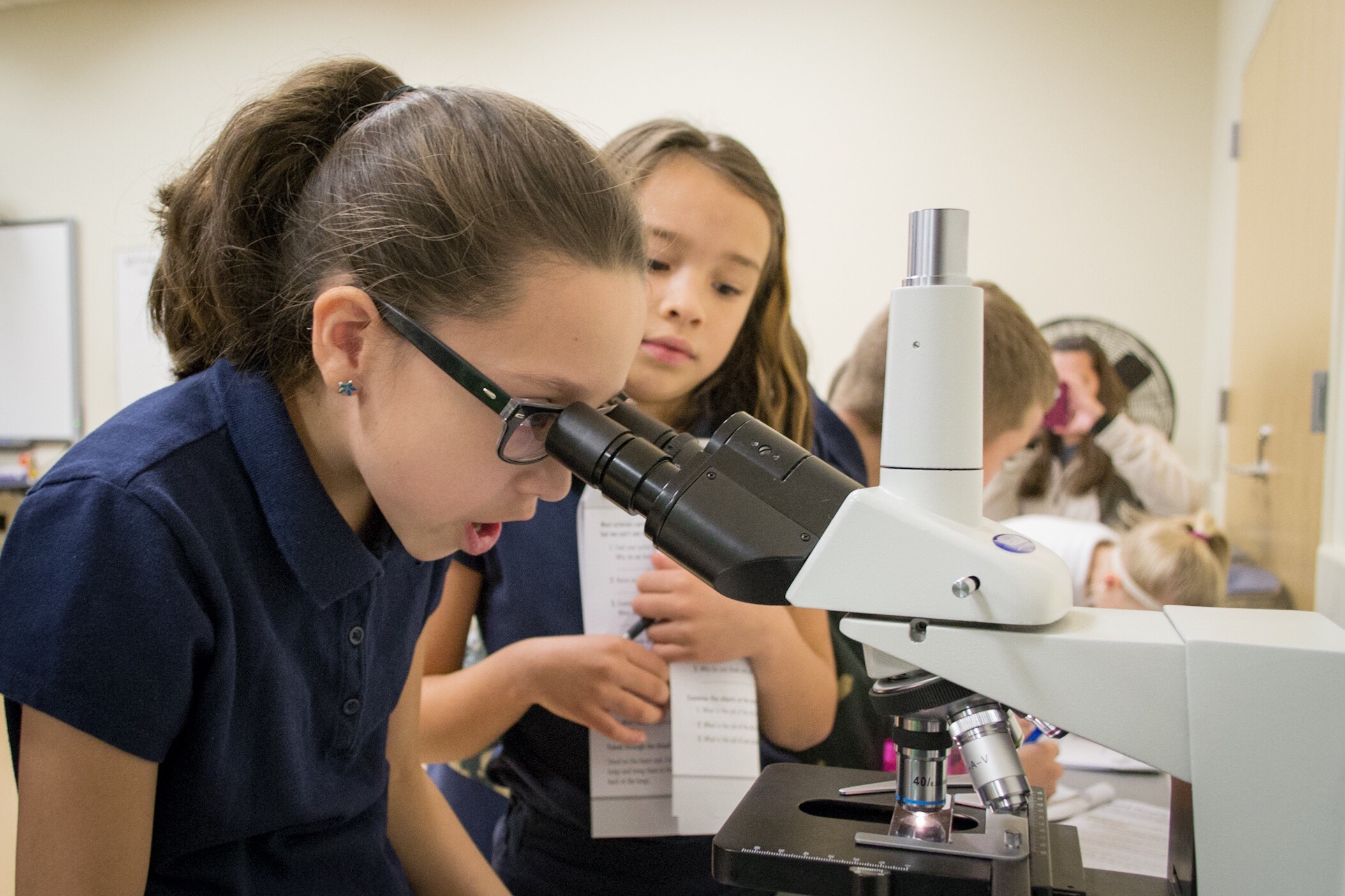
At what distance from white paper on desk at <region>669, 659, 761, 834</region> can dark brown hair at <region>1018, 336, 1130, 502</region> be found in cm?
218

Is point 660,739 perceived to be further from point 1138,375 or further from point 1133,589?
point 1138,375

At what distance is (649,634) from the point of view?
39.1 inches

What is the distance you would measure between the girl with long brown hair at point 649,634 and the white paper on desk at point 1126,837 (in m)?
0.39

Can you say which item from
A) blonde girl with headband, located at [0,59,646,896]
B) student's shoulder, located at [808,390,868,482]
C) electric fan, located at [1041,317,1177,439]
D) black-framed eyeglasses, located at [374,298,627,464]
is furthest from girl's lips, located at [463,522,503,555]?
electric fan, located at [1041,317,1177,439]

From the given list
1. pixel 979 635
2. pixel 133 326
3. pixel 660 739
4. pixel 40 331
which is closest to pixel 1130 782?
pixel 660 739

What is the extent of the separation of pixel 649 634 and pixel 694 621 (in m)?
0.05

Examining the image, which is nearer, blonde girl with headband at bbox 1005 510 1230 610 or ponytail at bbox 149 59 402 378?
ponytail at bbox 149 59 402 378

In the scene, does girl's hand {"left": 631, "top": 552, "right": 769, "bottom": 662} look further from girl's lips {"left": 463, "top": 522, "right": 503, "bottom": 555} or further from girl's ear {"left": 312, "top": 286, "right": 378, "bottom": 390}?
girl's ear {"left": 312, "top": 286, "right": 378, "bottom": 390}

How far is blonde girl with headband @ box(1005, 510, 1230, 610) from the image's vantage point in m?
1.67

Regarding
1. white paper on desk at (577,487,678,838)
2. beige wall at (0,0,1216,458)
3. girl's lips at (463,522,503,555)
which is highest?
beige wall at (0,0,1216,458)

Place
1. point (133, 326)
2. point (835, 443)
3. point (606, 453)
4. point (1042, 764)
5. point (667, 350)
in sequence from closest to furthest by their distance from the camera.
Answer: point (606, 453)
point (667, 350)
point (1042, 764)
point (835, 443)
point (133, 326)

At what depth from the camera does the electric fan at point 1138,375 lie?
3.01 meters

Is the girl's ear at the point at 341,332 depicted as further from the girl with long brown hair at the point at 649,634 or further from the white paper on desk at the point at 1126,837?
the white paper on desk at the point at 1126,837

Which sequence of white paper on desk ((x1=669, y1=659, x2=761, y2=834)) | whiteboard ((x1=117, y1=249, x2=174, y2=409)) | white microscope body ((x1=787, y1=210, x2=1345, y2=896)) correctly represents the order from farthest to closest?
whiteboard ((x1=117, y1=249, x2=174, y2=409)) → white paper on desk ((x1=669, y1=659, x2=761, y2=834)) → white microscope body ((x1=787, y1=210, x2=1345, y2=896))
